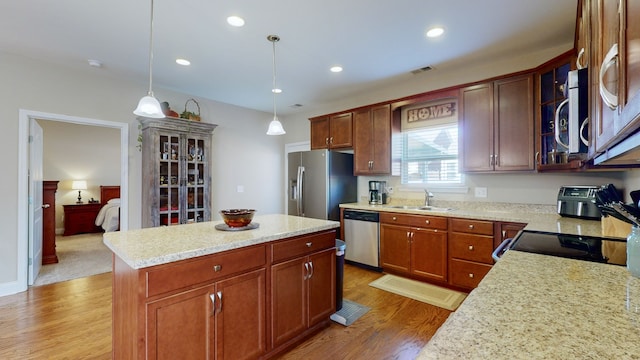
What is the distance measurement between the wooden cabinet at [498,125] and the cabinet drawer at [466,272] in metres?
1.05

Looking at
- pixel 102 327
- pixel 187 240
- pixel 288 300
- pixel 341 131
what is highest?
pixel 341 131

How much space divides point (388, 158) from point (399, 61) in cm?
126

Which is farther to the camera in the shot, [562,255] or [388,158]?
[388,158]

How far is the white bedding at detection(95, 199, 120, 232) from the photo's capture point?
5.92m

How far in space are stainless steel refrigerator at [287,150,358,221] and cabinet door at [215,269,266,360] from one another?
2.35 meters

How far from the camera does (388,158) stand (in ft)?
12.8

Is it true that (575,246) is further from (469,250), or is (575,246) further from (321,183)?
(321,183)

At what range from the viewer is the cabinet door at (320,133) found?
4688mm

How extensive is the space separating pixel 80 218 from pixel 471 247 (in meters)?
7.84

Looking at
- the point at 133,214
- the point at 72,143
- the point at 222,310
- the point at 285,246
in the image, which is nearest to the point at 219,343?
the point at 222,310

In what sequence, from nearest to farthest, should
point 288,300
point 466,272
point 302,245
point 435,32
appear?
point 288,300, point 302,245, point 435,32, point 466,272

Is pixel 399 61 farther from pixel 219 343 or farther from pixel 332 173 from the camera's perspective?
pixel 219 343

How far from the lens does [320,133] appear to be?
479cm

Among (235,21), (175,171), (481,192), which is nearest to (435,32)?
(235,21)
